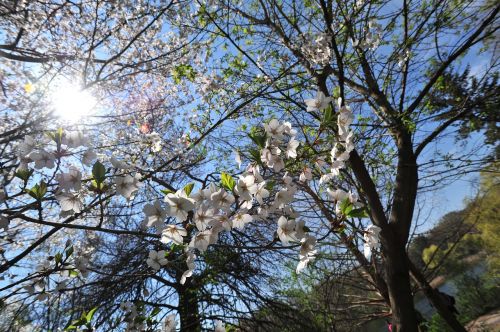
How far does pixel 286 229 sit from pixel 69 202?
114cm

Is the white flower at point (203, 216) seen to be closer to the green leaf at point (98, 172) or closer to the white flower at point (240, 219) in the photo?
the white flower at point (240, 219)

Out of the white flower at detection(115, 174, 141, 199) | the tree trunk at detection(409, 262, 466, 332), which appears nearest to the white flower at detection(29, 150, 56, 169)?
the white flower at detection(115, 174, 141, 199)

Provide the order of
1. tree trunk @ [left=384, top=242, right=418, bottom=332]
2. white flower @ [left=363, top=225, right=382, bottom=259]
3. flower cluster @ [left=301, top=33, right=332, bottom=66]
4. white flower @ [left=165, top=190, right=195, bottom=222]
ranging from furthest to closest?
flower cluster @ [left=301, top=33, right=332, bottom=66] → tree trunk @ [left=384, top=242, right=418, bottom=332] → white flower @ [left=363, top=225, right=382, bottom=259] → white flower @ [left=165, top=190, right=195, bottom=222]

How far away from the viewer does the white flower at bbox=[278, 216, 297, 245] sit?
153cm

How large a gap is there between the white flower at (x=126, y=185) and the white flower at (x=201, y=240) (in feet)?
1.46

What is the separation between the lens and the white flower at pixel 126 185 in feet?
5.33

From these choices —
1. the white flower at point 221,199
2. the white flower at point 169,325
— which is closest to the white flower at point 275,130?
the white flower at point 221,199

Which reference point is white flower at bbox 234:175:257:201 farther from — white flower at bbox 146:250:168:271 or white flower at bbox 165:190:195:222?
white flower at bbox 146:250:168:271

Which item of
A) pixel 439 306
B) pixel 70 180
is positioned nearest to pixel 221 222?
pixel 70 180

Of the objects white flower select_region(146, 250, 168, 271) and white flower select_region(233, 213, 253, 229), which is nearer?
white flower select_region(233, 213, 253, 229)

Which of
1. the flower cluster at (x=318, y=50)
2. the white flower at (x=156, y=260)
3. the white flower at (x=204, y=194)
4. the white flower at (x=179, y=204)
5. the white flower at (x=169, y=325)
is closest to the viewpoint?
the white flower at (x=179, y=204)

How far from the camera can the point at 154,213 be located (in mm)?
1556

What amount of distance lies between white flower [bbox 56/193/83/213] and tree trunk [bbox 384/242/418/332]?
3334 millimetres

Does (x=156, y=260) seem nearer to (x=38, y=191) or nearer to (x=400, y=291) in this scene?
(x=38, y=191)
